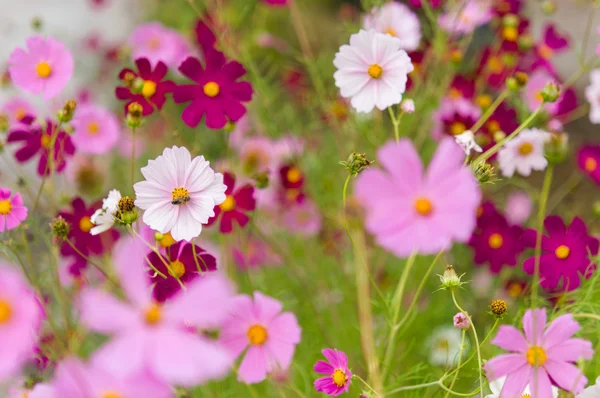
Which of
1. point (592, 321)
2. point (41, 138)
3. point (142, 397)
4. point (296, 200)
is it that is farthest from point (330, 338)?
point (142, 397)

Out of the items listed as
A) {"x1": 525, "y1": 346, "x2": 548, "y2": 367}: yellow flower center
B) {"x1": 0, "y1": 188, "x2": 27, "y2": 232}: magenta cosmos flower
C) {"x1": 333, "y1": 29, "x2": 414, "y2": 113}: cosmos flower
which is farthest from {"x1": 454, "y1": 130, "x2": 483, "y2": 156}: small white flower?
{"x1": 0, "y1": 188, "x2": 27, "y2": 232}: magenta cosmos flower

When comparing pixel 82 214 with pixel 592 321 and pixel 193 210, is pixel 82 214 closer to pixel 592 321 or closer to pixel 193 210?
pixel 193 210

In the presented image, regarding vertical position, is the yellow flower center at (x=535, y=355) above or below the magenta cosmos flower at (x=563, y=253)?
below

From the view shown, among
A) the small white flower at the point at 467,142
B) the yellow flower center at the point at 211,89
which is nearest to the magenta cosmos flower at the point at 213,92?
the yellow flower center at the point at 211,89

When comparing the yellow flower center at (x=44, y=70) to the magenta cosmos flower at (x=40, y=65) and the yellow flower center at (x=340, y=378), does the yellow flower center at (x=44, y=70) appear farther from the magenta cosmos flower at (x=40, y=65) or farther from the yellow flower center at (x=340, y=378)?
the yellow flower center at (x=340, y=378)

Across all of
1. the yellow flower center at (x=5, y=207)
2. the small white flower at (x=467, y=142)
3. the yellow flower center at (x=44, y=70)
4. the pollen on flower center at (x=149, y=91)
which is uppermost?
the small white flower at (x=467, y=142)

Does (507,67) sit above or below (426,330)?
above
